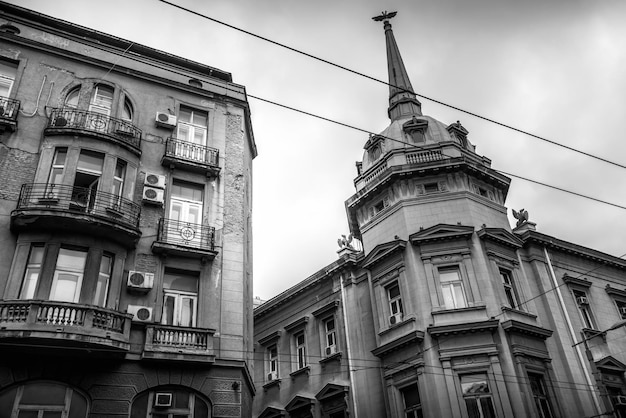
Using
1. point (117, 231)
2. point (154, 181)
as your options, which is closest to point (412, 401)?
point (154, 181)

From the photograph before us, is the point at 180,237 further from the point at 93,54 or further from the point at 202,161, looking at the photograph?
the point at 93,54

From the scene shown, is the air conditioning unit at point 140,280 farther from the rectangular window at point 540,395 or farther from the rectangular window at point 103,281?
the rectangular window at point 540,395

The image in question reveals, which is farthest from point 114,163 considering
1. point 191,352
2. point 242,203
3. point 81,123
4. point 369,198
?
point 369,198

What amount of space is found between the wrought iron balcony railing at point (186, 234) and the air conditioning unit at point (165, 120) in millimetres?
4103

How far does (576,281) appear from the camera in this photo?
91.2ft

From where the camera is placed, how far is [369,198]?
2822 centimetres

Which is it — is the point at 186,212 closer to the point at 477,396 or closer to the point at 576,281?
the point at 477,396

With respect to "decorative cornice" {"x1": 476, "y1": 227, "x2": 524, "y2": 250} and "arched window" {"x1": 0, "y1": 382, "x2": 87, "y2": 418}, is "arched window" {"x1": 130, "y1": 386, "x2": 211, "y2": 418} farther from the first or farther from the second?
"decorative cornice" {"x1": 476, "y1": 227, "x2": 524, "y2": 250}

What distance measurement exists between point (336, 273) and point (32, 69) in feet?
57.6

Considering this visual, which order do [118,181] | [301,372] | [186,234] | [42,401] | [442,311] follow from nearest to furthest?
[42,401], [118,181], [186,234], [442,311], [301,372]

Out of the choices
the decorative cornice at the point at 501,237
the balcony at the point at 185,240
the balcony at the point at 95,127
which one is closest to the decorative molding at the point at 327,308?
the decorative cornice at the point at 501,237

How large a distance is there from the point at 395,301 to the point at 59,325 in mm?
15273

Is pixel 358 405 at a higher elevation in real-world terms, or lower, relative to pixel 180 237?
lower

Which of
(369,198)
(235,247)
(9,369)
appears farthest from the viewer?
(369,198)
